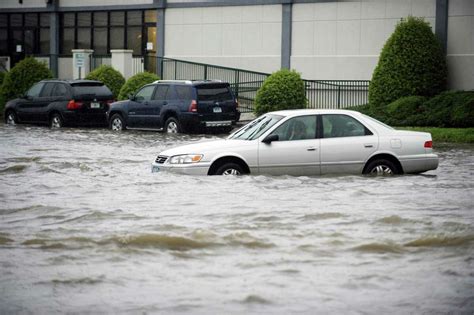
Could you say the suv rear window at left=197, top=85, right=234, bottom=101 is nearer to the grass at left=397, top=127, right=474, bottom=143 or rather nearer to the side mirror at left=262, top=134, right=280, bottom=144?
the grass at left=397, top=127, right=474, bottom=143

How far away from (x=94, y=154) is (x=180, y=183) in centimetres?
642

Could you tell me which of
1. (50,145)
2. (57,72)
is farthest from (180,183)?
(57,72)

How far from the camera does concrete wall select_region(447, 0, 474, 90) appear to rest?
3219 centimetres

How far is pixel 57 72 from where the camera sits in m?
45.2

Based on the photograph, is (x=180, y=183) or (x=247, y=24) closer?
(x=180, y=183)

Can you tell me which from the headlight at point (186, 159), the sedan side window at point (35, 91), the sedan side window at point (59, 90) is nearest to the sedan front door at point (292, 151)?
the headlight at point (186, 159)

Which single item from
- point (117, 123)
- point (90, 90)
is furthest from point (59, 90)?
point (117, 123)

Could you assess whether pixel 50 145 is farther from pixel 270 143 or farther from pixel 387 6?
pixel 387 6

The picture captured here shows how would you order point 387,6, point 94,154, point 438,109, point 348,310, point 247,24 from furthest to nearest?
point 247,24 < point 387,6 < point 438,109 < point 94,154 < point 348,310

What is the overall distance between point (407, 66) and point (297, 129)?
15.8 m

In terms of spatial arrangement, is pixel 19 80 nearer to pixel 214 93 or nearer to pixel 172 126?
pixel 172 126

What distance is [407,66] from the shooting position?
101 feet

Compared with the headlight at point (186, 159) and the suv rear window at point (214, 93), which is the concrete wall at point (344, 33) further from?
the headlight at point (186, 159)

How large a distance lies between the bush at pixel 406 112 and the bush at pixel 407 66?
50.4 inches
